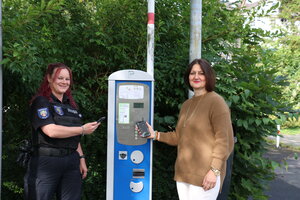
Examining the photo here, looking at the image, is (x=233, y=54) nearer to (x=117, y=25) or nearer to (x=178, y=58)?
(x=178, y=58)

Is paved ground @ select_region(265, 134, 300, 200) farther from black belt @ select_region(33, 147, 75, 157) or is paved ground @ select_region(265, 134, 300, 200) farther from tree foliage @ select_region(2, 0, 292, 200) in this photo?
black belt @ select_region(33, 147, 75, 157)

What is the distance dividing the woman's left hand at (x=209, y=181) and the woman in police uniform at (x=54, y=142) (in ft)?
2.87

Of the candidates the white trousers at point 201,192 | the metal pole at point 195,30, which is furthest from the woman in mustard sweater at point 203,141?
the metal pole at point 195,30

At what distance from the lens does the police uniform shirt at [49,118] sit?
228 cm

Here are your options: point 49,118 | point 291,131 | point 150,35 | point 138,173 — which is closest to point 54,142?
point 49,118

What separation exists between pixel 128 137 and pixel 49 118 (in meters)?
0.76

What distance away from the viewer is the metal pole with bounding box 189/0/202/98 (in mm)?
3045

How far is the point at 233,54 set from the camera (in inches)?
137

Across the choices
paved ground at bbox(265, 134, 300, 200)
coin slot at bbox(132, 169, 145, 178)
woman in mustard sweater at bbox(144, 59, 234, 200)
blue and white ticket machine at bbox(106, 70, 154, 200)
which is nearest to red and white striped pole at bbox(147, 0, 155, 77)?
blue and white ticket machine at bbox(106, 70, 154, 200)

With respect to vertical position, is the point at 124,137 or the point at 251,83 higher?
the point at 251,83

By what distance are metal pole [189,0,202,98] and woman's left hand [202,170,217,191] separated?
1.21 m

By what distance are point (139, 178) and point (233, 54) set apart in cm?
166

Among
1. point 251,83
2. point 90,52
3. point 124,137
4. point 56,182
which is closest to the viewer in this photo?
point 56,182

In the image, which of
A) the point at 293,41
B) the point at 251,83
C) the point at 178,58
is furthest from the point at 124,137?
the point at 293,41
